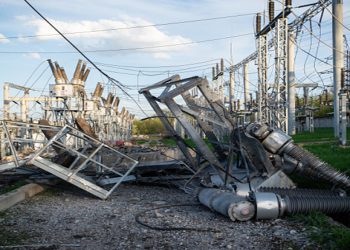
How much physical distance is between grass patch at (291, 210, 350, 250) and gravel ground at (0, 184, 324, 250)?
0.15 m

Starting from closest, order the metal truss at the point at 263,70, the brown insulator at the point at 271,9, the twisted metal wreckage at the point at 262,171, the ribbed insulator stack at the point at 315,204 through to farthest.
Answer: the ribbed insulator stack at the point at 315,204 < the twisted metal wreckage at the point at 262,171 < the brown insulator at the point at 271,9 < the metal truss at the point at 263,70

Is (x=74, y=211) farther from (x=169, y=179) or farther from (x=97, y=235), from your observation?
(x=169, y=179)

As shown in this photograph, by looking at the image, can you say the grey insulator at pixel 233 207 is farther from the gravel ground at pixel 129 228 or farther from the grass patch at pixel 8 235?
the grass patch at pixel 8 235

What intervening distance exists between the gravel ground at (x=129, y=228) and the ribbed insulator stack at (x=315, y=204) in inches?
10.7

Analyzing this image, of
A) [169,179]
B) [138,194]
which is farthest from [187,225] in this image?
[169,179]

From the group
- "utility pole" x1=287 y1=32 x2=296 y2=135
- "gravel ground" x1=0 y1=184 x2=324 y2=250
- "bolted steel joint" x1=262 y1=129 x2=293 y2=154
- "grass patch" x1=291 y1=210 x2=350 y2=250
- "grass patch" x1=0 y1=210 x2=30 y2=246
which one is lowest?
"gravel ground" x1=0 y1=184 x2=324 y2=250

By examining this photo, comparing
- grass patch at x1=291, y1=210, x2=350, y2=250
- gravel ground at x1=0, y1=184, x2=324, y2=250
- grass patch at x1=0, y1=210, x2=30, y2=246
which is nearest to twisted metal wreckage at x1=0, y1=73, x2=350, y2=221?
grass patch at x1=291, y1=210, x2=350, y2=250

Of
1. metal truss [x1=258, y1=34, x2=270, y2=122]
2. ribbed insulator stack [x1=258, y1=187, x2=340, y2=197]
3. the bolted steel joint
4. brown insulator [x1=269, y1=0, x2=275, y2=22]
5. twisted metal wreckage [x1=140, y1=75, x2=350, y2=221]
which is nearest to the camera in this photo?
twisted metal wreckage [x1=140, y1=75, x2=350, y2=221]

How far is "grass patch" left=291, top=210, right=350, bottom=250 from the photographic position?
380 cm

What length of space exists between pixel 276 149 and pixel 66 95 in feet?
63.2

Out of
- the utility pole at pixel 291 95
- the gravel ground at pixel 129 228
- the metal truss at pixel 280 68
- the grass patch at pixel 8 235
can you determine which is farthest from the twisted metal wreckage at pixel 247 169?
the utility pole at pixel 291 95

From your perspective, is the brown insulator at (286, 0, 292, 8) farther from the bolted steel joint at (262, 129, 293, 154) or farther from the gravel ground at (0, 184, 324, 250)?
the gravel ground at (0, 184, 324, 250)

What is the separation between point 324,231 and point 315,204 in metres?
1.04

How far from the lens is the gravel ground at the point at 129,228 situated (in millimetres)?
4223
